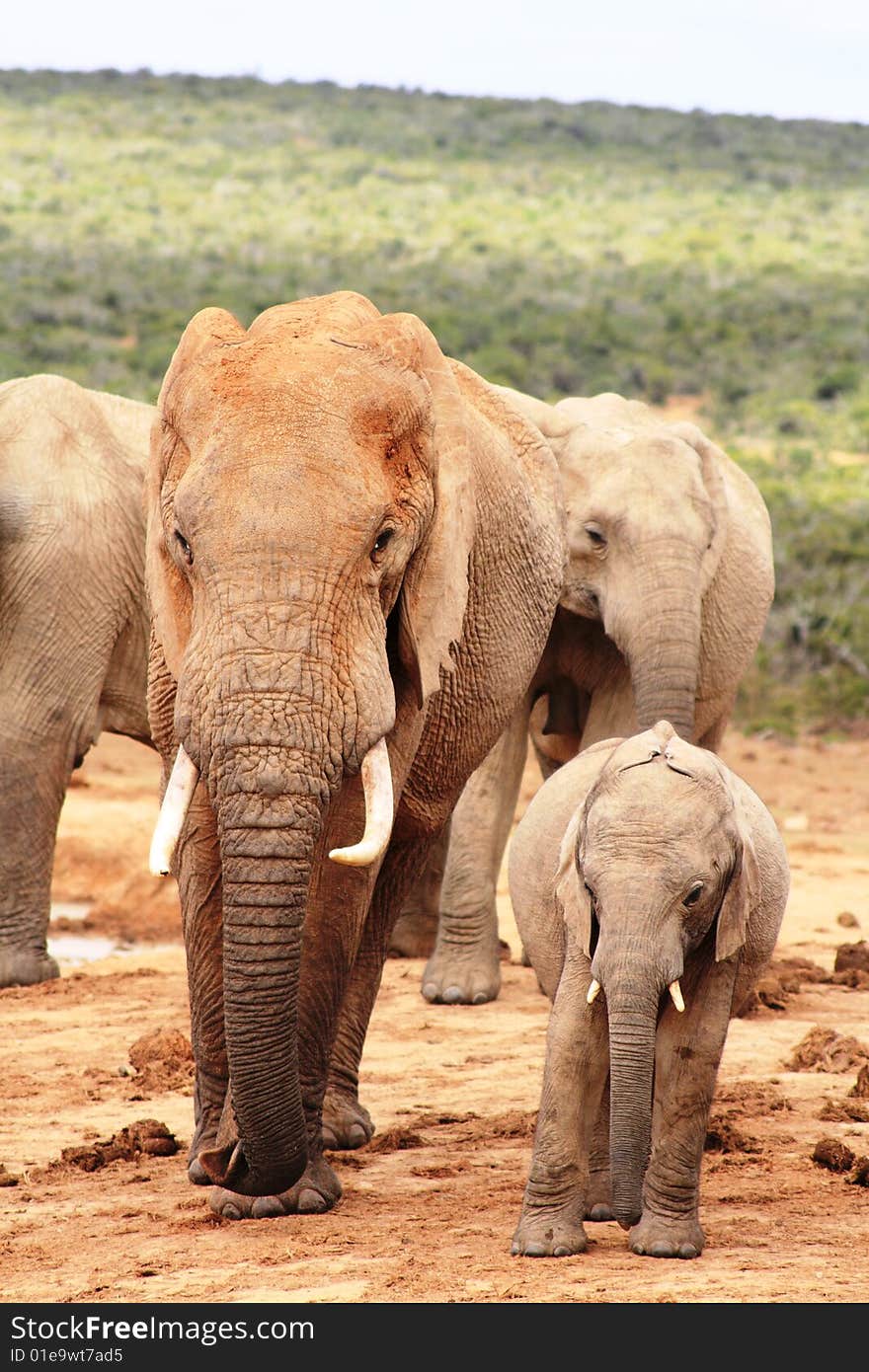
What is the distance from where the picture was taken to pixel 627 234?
46406 millimetres

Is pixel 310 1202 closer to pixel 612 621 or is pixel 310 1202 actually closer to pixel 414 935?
pixel 612 621

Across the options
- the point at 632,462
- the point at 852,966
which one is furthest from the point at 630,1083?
the point at 852,966

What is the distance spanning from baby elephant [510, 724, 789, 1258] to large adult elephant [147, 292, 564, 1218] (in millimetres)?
499

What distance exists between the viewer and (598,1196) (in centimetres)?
488

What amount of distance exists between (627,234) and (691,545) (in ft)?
131

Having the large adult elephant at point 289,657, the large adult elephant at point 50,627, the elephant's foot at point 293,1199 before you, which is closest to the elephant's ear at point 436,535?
the large adult elephant at point 289,657

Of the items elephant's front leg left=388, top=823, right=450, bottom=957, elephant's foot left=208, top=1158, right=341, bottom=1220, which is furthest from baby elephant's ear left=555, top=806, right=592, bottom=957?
elephant's front leg left=388, top=823, right=450, bottom=957

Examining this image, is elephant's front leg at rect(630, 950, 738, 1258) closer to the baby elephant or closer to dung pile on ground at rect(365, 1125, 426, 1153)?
the baby elephant

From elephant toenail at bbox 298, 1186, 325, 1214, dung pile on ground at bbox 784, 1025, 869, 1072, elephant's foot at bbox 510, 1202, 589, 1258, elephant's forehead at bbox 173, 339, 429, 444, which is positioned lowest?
dung pile on ground at bbox 784, 1025, 869, 1072

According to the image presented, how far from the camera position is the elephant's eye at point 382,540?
4.51 m

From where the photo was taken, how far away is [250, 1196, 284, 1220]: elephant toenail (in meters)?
4.79

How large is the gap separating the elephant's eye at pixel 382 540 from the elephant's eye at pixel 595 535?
3.46 meters

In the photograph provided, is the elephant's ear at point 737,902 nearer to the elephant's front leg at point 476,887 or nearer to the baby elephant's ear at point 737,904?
the baby elephant's ear at point 737,904

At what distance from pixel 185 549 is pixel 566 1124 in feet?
4.90
